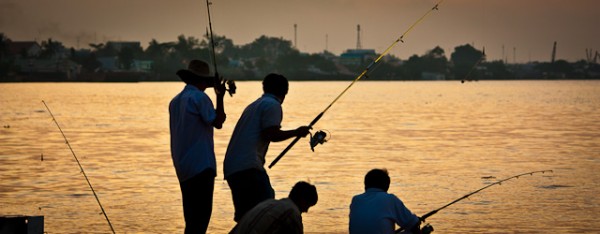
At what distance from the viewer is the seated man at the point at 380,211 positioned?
27.6 ft

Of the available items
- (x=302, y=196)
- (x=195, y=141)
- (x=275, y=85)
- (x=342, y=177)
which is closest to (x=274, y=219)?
(x=302, y=196)

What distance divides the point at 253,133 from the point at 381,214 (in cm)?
125

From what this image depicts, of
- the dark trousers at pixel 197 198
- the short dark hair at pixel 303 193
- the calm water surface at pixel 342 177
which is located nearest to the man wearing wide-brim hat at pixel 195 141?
the dark trousers at pixel 197 198

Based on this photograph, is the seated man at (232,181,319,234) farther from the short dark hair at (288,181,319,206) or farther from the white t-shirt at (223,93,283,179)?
the white t-shirt at (223,93,283,179)

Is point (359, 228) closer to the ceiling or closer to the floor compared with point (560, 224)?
closer to the ceiling

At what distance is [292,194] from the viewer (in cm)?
774

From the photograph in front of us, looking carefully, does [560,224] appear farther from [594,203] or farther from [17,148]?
[17,148]

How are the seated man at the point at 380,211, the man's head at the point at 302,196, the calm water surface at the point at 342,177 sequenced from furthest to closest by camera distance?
1. the calm water surface at the point at 342,177
2. the seated man at the point at 380,211
3. the man's head at the point at 302,196

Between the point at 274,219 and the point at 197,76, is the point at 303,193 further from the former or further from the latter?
the point at 197,76

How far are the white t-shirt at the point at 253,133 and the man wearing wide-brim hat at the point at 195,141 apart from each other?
0.17 metres

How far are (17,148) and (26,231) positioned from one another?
19.2 m

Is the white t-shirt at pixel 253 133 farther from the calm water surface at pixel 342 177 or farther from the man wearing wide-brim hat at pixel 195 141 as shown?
the calm water surface at pixel 342 177

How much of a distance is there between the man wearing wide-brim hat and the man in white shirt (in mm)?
175

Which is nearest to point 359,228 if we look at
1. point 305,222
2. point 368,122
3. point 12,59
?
point 305,222
